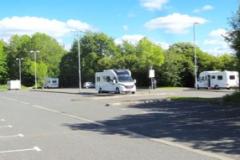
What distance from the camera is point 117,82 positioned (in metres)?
53.3

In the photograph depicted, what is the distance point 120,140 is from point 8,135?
4585 millimetres

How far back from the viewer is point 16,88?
110 m

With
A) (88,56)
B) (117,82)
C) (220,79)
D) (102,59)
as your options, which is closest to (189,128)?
(117,82)

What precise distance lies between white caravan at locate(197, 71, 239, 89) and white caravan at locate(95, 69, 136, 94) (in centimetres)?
1660

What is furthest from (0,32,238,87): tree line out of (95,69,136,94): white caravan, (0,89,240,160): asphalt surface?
(0,89,240,160): asphalt surface

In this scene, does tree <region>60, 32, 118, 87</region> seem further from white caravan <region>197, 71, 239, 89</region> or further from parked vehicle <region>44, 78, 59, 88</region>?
white caravan <region>197, 71, 239, 89</region>

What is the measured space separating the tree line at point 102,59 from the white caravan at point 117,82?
416 inches

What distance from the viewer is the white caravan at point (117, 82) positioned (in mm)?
52656

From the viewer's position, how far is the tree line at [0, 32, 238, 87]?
86.8 metres

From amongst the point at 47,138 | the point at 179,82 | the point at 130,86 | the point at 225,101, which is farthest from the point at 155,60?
the point at 47,138

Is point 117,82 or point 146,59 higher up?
point 146,59

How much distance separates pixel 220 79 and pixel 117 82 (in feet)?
61.4

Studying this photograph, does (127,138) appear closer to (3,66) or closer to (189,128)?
(189,128)

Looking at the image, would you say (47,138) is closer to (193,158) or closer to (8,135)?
(8,135)
